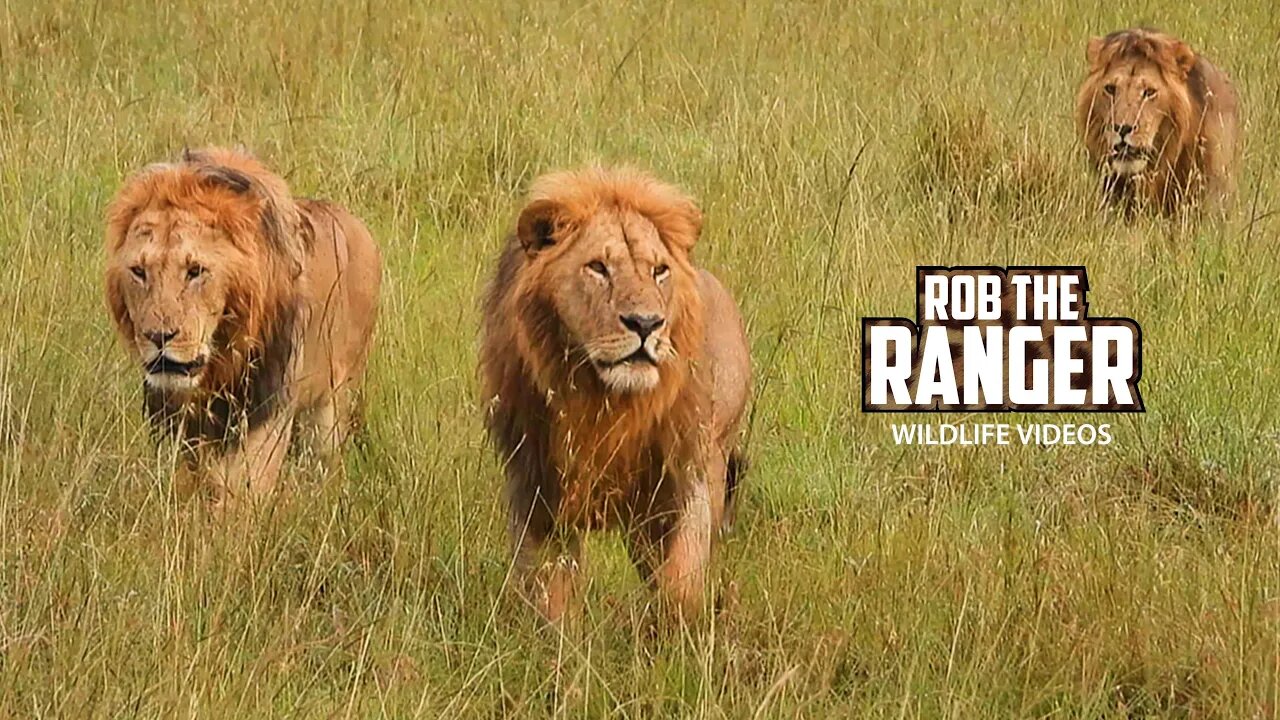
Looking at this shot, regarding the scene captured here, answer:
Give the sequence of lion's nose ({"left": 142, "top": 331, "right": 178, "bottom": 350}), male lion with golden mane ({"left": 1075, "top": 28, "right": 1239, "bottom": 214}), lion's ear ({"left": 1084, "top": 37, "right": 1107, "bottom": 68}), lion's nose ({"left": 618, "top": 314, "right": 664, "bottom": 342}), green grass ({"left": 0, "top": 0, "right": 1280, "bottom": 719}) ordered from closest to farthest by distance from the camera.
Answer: green grass ({"left": 0, "top": 0, "right": 1280, "bottom": 719}) < lion's nose ({"left": 618, "top": 314, "right": 664, "bottom": 342}) < lion's nose ({"left": 142, "top": 331, "right": 178, "bottom": 350}) < male lion with golden mane ({"left": 1075, "top": 28, "right": 1239, "bottom": 214}) < lion's ear ({"left": 1084, "top": 37, "right": 1107, "bottom": 68})

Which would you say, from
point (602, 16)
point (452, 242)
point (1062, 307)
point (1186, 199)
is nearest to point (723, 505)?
point (1062, 307)

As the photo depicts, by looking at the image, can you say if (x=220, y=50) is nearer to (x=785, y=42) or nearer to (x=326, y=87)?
(x=326, y=87)

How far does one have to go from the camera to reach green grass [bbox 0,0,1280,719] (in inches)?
139

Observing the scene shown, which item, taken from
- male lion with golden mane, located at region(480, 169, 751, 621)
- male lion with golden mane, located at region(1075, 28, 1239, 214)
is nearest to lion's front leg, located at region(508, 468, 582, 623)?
male lion with golden mane, located at region(480, 169, 751, 621)

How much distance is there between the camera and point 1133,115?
7.28m

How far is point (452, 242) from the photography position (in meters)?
6.45

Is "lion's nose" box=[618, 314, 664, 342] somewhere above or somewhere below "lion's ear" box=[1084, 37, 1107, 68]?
below

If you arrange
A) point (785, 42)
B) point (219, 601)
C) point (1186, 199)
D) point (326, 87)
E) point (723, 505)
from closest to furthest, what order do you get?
point (219, 601), point (723, 505), point (1186, 199), point (326, 87), point (785, 42)

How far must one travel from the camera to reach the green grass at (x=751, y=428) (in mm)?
3521

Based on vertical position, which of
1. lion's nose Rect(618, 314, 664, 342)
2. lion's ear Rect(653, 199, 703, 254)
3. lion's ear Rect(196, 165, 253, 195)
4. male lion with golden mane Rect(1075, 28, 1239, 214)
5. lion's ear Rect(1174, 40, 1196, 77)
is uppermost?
lion's ear Rect(1174, 40, 1196, 77)

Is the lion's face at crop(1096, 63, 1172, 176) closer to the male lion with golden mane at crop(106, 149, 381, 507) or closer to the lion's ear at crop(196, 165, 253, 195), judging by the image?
the male lion with golden mane at crop(106, 149, 381, 507)

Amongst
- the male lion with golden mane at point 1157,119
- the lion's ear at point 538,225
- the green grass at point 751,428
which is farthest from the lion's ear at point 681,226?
the male lion with golden mane at point 1157,119

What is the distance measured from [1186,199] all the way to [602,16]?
3.72m

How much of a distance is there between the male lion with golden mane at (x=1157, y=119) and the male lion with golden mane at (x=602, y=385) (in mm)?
3602
